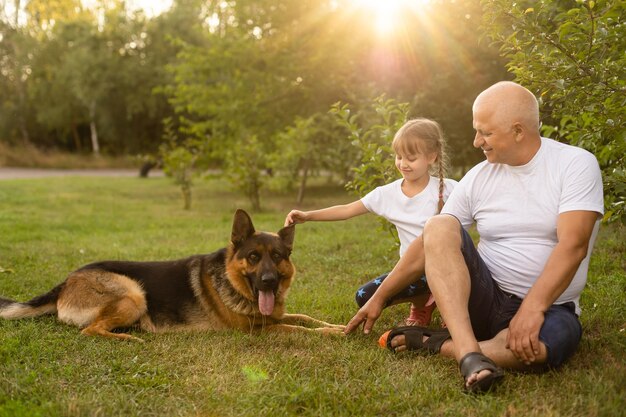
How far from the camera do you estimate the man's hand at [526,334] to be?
3.05m

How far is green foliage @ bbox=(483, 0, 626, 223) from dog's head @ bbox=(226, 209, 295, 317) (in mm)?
2136

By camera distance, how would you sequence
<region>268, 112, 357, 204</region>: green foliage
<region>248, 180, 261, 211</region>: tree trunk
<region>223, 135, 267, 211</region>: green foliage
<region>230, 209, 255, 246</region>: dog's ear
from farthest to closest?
<region>268, 112, 357, 204</region>: green foliage
<region>248, 180, 261, 211</region>: tree trunk
<region>223, 135, 267, 211</region>: green foliage
<region>230, 209, 255, 246</region>: dog's ear

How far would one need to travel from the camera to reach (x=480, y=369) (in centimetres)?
294

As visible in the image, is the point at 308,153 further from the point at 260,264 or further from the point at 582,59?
the point at 582,59

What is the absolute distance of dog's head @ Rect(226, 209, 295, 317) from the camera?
168 inches

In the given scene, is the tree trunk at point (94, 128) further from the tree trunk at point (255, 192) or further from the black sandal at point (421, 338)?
the black sandal at point (421, 338)

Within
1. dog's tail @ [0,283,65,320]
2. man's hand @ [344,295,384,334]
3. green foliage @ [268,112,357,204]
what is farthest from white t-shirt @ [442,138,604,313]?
green foliage @ [268,112,357,204]

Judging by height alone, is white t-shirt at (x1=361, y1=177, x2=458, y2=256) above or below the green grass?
above

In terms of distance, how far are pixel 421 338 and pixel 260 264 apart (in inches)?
52.5

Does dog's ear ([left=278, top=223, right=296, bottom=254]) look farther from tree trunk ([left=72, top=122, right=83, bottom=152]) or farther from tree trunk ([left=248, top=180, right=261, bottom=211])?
tree trunk ([left=72, top=122, right=83, bottom=152])

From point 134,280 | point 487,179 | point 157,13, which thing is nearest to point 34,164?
point 157,13

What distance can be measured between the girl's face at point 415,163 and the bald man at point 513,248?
613 mm

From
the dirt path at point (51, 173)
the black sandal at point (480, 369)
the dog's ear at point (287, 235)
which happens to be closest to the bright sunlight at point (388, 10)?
the dog's ear at point (287, 235)

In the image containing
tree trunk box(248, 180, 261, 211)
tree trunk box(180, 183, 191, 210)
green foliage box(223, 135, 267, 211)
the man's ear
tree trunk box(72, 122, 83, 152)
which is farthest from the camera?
tree trunk box(72, 122, 83, 152)
